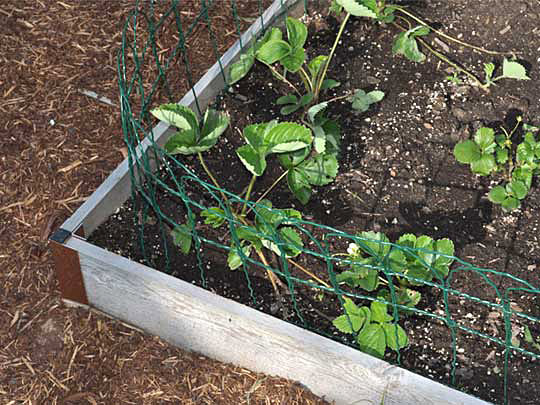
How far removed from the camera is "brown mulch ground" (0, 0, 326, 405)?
8.27 feet

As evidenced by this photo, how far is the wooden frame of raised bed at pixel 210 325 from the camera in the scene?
2.26 meters

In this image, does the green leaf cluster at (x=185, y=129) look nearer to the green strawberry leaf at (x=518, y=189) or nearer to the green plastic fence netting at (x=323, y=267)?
the green plastic fence netting at (x=323, y=267)

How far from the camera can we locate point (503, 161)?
2.75m

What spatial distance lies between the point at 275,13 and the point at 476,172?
1.11 meters

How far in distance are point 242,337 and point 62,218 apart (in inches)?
37.4

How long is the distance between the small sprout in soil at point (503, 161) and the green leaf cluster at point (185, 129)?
2.72 feet

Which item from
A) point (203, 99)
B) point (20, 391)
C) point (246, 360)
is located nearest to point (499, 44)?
point (203, 99)

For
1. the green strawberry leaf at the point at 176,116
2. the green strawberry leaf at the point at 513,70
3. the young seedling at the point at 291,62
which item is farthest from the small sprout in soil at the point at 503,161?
the green strawberry leaf at the point at 176,116

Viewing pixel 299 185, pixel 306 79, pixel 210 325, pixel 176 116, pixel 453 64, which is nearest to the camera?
pixel 210 325

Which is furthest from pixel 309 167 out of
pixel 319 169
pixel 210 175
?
pixel 210 175

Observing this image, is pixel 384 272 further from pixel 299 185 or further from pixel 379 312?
pixel 299 185

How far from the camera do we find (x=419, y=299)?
2484 mm

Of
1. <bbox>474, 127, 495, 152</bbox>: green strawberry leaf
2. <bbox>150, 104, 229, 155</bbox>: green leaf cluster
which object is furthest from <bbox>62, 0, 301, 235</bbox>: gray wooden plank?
<bbox>474, 127, 495, 152</bbox>: green strawberry leaf

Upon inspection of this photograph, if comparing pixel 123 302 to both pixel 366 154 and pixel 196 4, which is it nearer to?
pixel 366 154
